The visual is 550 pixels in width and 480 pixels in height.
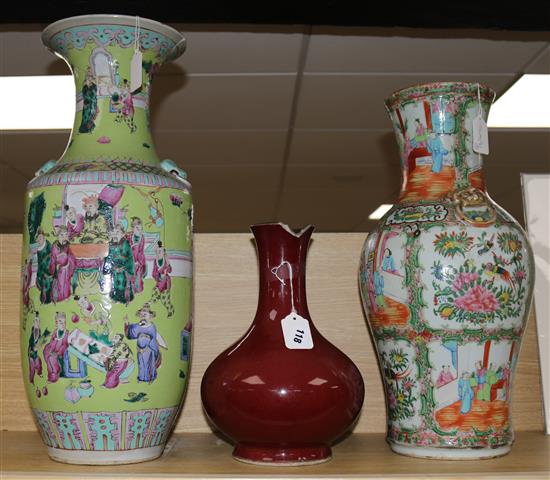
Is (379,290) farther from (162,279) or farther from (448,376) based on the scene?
(162,279)

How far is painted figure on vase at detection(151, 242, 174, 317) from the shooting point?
97 cm

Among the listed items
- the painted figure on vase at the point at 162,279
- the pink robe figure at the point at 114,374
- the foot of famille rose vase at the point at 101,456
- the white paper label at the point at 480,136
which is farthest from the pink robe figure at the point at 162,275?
the white paper label at the point at 480,136

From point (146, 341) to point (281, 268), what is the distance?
0.21 m

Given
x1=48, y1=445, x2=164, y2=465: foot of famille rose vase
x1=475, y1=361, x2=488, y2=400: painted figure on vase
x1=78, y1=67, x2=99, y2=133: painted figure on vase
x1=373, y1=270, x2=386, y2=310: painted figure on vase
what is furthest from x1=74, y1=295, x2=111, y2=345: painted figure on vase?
x1=475, y1=361, x2=488, y2=400: painted figure on vase

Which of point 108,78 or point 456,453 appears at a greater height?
point 108,78

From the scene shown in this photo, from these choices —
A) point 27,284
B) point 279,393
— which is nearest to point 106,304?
point 27,284

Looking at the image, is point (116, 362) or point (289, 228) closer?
point (116, 362)

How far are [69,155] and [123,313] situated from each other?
0.24 meters

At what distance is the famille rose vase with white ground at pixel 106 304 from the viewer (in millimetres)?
944

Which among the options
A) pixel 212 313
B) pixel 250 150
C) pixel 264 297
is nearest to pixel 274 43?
pixel 250 150

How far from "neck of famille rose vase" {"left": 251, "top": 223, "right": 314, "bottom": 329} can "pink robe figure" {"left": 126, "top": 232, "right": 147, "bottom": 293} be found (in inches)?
6.5

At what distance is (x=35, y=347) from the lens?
968 millimetres

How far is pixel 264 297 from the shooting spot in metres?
1.06

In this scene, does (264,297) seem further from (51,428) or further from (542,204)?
(542,204)
